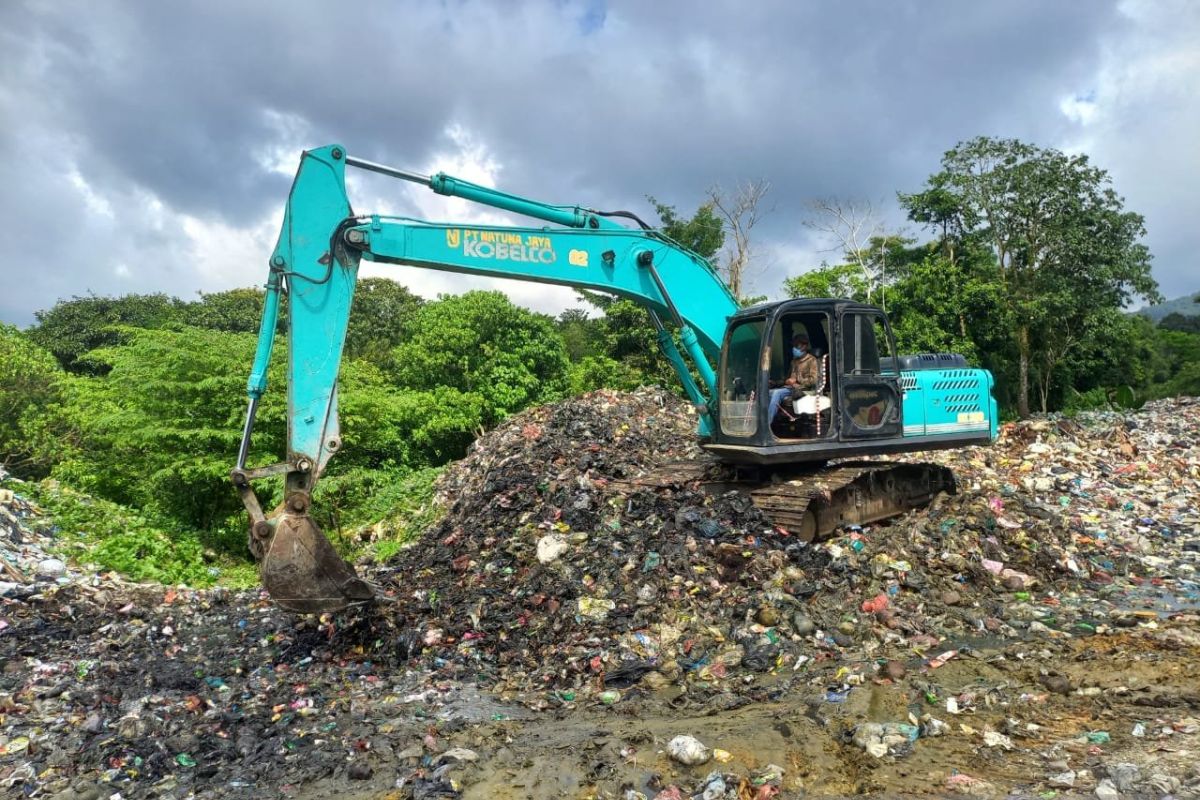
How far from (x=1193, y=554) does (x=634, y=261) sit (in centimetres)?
643

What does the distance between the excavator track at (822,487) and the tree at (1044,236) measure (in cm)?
1484

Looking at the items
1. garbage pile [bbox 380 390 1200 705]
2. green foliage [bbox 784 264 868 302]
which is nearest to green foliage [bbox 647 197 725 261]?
green foliage [bbox 784 264 868 302]

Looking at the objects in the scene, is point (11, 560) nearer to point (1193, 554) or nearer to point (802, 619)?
point (802, 619)

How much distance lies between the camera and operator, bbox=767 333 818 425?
6.70m

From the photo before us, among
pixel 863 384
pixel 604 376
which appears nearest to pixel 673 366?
pixel 863 384

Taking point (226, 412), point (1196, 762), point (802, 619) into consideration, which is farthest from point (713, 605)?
point (226, 412)

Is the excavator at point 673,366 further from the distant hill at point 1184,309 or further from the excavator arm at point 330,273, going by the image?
the distant hill at point 1184,309

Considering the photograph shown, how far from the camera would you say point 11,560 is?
24.5ft

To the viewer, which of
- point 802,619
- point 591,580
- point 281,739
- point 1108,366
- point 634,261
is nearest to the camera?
point 281,739

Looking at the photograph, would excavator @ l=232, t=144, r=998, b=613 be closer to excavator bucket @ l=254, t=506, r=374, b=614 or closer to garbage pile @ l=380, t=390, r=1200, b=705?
excavator bucket @ l=254, t=506, r=374, b=614

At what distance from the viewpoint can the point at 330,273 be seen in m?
5.24

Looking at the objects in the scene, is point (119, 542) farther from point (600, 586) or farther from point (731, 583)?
point (731, 583)

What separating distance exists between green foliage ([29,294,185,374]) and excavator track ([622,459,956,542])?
2669 centimetres

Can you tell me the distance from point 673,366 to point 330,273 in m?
3.22
